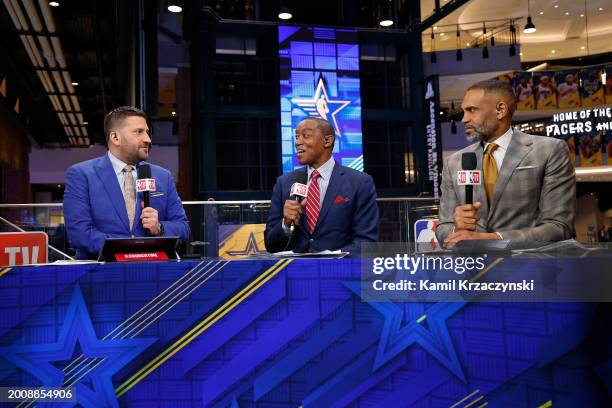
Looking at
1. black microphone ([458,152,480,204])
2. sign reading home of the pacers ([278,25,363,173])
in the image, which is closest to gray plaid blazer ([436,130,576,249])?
black microphone ([458,152,480,204])

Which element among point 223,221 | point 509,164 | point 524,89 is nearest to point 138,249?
point 509,164

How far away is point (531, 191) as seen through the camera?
2600 millimetres

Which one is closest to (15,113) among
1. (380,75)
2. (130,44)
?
(130,44)

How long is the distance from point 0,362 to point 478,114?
6.72ft

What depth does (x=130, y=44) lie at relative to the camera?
998 centimetres

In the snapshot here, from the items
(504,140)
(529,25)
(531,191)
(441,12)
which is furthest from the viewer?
(441,12)

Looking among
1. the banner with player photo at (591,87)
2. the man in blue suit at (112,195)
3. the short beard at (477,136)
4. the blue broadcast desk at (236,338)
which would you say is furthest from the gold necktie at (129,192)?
the banner with player photo at (591,87)

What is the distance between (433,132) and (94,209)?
1463 centimetres

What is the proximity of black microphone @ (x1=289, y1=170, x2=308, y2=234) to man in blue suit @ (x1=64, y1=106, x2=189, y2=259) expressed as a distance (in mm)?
621

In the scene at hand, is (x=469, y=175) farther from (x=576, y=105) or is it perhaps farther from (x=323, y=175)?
(x=576, y=105)

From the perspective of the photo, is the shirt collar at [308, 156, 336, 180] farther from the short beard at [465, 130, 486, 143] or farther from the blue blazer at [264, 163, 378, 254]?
the short beard at [465, 130, 486, 143]

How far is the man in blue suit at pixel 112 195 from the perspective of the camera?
2920mm

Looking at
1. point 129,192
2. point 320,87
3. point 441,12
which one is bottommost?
point 129,192

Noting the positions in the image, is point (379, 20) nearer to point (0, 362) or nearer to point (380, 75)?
point (380, 75)
